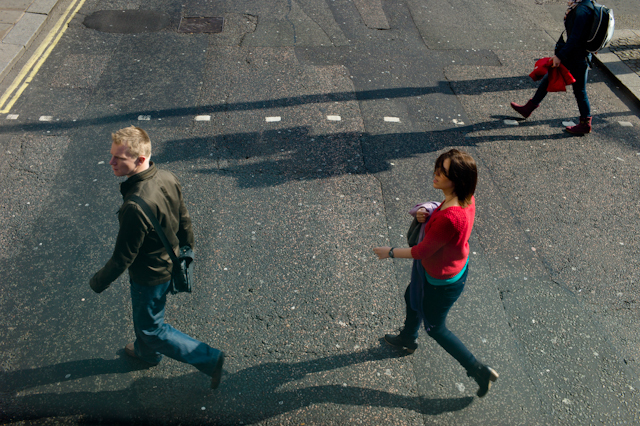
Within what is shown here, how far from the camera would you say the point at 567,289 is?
4.42m

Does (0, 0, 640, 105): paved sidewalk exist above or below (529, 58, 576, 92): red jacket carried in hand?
below

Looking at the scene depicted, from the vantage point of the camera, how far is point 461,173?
8.90 ft

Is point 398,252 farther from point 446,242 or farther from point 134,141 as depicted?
point 134,141

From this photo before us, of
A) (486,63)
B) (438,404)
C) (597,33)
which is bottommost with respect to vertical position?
(438,404)

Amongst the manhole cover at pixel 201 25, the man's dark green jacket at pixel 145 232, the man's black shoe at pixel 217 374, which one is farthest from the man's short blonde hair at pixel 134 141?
the manhole cover at pixel 201 25

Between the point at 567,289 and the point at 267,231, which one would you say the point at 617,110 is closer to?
the point at 567,289

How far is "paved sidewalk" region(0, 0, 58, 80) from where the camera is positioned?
7168 millimetres

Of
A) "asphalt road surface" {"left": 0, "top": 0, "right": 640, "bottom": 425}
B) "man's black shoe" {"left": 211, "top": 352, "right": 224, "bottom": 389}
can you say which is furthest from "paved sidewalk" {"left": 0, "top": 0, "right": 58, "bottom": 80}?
"man's black shoe" {"left": 211, "top": 352, "right": 224, "bottom": 389}

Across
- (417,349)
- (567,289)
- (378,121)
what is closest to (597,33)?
(378,121)

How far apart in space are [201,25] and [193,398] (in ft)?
23.1

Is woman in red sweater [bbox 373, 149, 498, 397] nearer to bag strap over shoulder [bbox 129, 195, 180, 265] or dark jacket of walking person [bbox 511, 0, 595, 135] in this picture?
bag strap over shoulder [bbox 129, 195, 180, 265]

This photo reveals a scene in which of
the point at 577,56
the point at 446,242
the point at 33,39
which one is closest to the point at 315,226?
the point at 446,242

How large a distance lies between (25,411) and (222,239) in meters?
2.13

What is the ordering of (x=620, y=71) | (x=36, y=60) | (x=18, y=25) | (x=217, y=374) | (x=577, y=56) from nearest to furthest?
(x=217, y=374)
(x=577, y=56)
(x=36, y=60)
(x=18, y=25)
(x=620, y=71)
